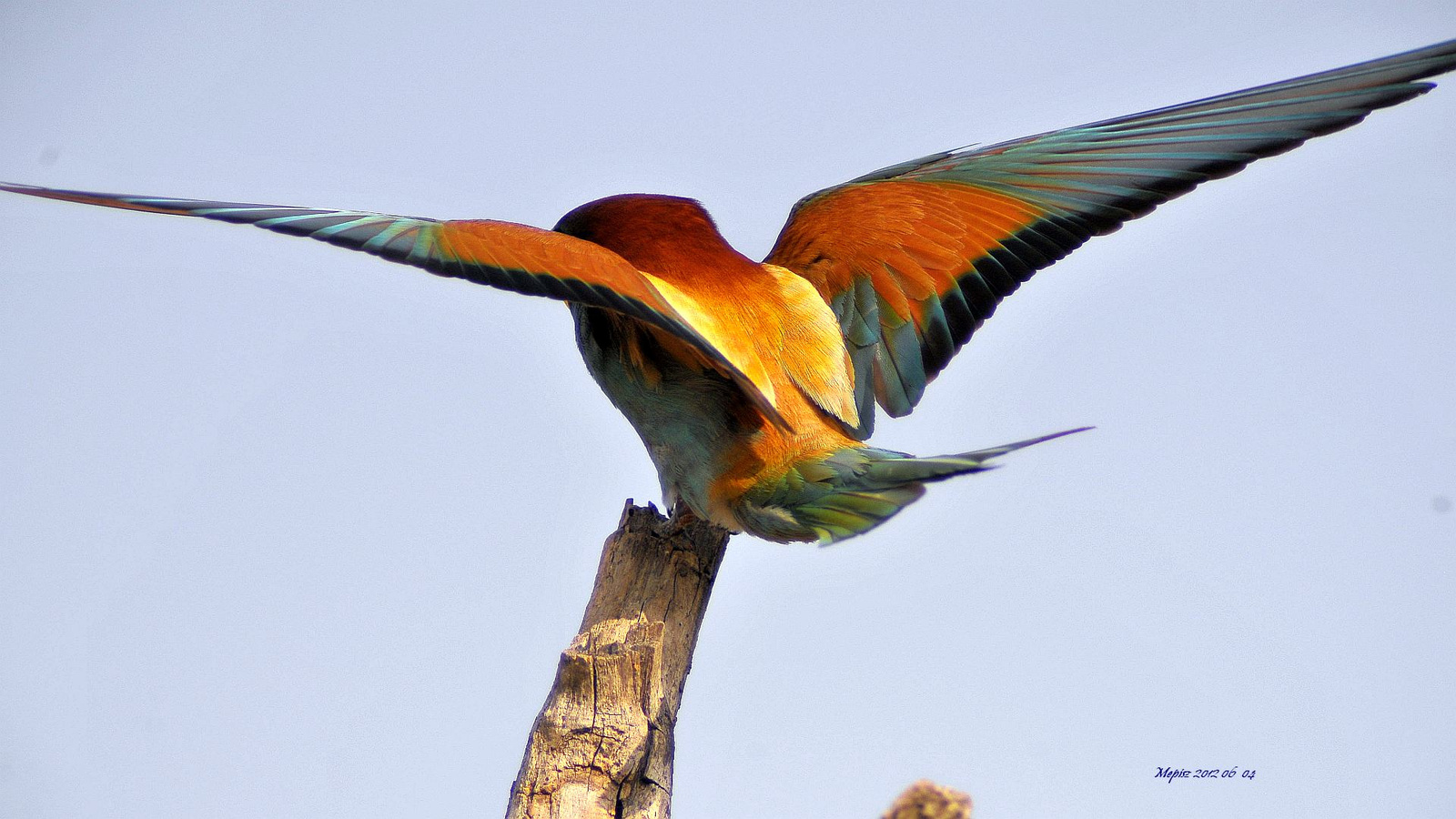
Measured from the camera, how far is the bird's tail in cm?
184

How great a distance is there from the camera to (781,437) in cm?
211

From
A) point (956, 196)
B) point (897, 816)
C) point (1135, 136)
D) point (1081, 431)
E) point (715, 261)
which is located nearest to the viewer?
point (1081, 431)

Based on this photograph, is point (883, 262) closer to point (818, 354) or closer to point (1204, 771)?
point (818, 354)

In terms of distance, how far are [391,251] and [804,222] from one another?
1102mm

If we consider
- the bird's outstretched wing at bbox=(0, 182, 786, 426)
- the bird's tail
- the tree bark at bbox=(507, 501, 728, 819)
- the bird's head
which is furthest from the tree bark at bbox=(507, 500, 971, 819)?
the bird's head

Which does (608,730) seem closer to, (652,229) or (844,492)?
(844,492)

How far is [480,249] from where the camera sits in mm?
1785

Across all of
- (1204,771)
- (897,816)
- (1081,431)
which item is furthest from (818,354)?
(1204,771)

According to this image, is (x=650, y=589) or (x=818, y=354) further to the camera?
(x=818, y=354)

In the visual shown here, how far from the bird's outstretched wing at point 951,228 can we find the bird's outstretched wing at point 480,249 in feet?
2.66

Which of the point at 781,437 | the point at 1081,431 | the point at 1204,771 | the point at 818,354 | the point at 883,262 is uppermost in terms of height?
the point at 883,262

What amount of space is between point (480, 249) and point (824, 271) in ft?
3.21

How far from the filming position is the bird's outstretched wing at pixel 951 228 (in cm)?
248

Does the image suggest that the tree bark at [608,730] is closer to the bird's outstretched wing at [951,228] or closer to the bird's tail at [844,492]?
the bird's tail at [844,492]
